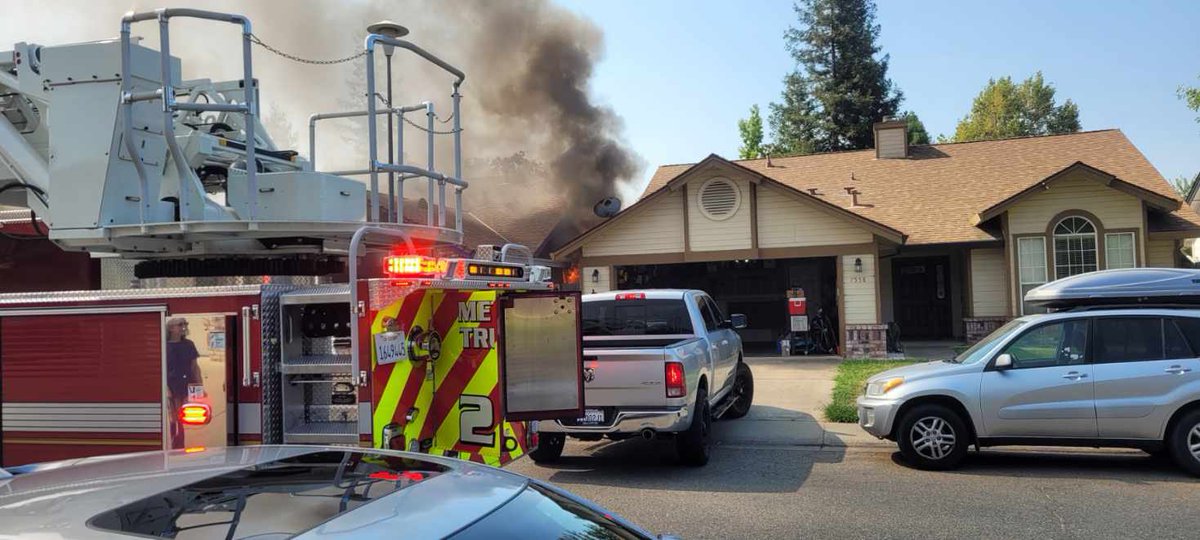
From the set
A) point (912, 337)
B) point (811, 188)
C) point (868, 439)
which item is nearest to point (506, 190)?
point (811, 188)

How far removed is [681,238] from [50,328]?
14041 mm

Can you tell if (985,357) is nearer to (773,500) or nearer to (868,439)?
(868,439)

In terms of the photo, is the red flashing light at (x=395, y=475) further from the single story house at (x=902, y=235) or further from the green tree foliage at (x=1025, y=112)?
the green tree foliage at (x=1025, y=112)

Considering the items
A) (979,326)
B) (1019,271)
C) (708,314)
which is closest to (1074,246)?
(1019,271)

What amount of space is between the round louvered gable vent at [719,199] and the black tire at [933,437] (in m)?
10.7

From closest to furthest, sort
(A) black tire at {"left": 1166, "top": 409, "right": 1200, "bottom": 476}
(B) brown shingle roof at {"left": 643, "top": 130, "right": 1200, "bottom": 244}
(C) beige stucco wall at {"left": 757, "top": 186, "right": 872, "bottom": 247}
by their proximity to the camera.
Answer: (A) black tire at {"left": 1166, "top": 409, "right": 1200, "bottom": 476}
(C) beige stucco wall at {"left": 757, "top": 186, "right": 872, "bottom": 247}
(B) brown shingle roof at {"left": 643, "top": 130, "right": 1200, "bottom": 244}

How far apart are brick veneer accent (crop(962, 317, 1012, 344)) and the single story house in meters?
0.02

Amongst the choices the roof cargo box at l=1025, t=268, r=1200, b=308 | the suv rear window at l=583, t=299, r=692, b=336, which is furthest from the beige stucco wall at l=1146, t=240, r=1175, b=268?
the suv rear window at l=583, t=299, r=692, b=336

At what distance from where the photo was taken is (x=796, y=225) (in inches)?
699

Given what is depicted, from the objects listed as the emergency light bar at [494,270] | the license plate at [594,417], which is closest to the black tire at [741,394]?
the license plate at [594,417]

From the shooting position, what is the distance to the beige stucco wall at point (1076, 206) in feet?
54.6

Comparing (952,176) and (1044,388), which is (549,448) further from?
(952,176)

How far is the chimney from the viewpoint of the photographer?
23.0 m

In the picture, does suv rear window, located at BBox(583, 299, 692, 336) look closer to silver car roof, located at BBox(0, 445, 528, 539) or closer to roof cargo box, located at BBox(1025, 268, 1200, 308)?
roof cargo box, located at BBox(1025, 268, 1200, 308)
